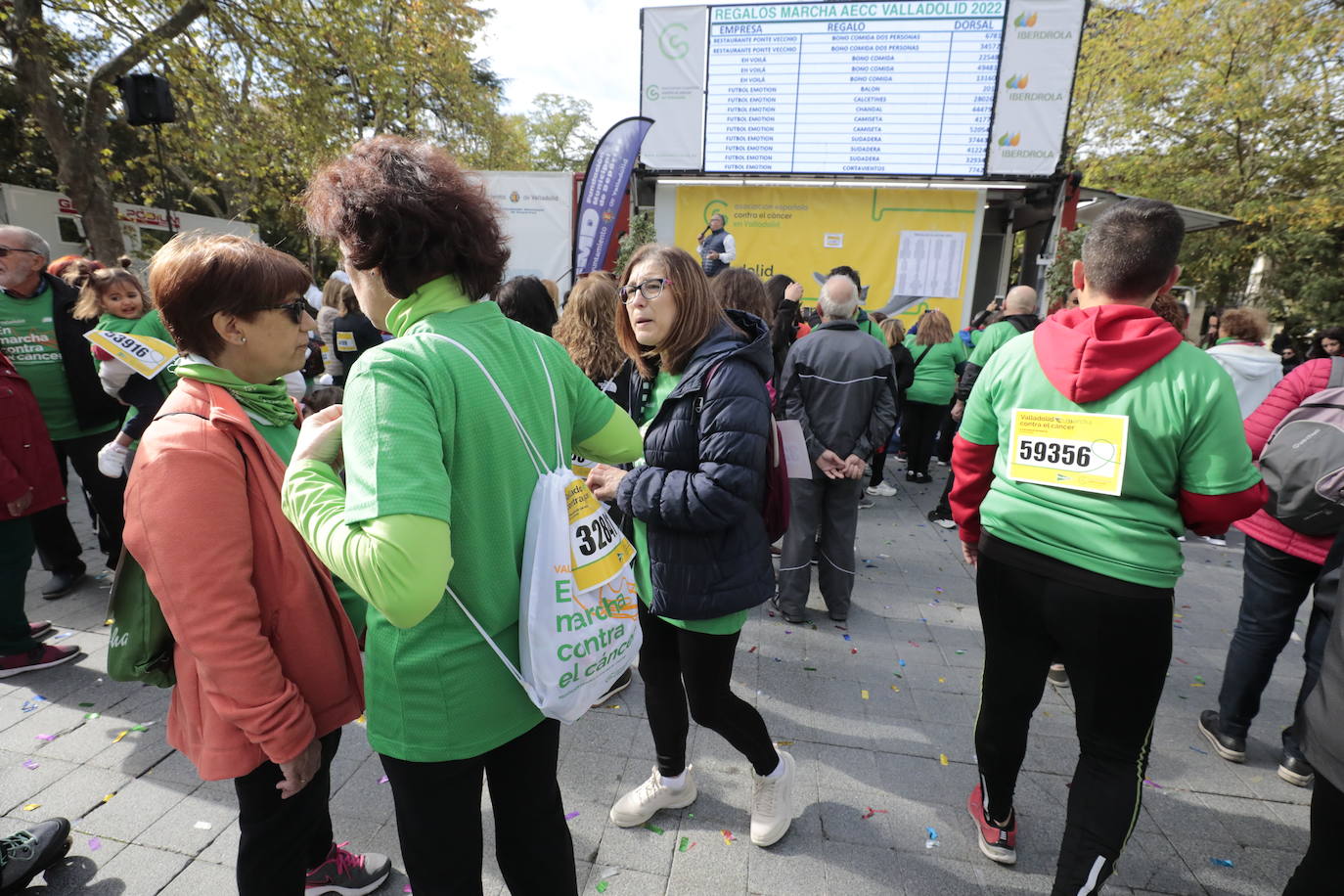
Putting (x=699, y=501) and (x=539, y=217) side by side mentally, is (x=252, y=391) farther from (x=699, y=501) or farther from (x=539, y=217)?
(x=539, y=217)

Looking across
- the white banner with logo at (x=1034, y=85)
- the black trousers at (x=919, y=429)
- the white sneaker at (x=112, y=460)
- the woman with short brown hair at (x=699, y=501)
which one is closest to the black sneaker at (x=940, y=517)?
the black trousers at (x=919, y=429)

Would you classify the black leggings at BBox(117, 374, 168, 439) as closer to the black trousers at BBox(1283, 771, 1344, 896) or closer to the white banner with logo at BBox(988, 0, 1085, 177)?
the black trousers at BBox(1283, 771, 1344, 896)

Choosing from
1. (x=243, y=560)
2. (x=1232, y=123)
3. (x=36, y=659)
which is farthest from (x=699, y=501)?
(x=1232, y=123)

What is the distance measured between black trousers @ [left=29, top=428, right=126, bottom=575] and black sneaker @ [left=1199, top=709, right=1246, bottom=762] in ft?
19.1

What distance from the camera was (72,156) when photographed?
9789mm

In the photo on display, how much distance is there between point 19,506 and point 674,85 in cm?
813

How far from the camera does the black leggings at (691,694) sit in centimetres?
206

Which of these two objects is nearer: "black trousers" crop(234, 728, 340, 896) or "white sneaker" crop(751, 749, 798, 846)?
"black trousers" crop(234, 728, 340, 896)

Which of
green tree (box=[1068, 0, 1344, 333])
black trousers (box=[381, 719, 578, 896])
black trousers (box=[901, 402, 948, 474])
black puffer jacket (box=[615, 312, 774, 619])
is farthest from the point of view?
green tree (box=[1068, 0, 1344, 333])

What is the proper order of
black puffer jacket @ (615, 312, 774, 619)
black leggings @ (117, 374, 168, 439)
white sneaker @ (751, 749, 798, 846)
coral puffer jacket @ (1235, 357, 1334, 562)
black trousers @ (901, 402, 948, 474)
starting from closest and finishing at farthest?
black puffer jacket @ (615, 312, 774, 619), white sneaker @ (751, 749, 798, 846), coral puffer jacket @ (1235, 357, 1334, 562), black leggings @ (117, 374, 168, 439), black trousers @ (901, 402, 948, 474)

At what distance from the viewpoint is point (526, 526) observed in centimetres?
130

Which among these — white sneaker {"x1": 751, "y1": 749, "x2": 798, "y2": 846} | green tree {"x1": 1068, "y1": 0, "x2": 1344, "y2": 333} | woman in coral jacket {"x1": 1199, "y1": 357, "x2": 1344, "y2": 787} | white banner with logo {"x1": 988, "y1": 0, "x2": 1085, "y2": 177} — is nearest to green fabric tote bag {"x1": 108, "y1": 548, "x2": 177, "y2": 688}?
white sneaker {"x1": 751, "y1": 749, "x2": 798, "y2": 846}

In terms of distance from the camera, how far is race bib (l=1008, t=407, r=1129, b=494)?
1.74m

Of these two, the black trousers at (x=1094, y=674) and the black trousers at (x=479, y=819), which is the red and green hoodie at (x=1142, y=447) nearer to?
the black trousers at (x=1094, y=674)
